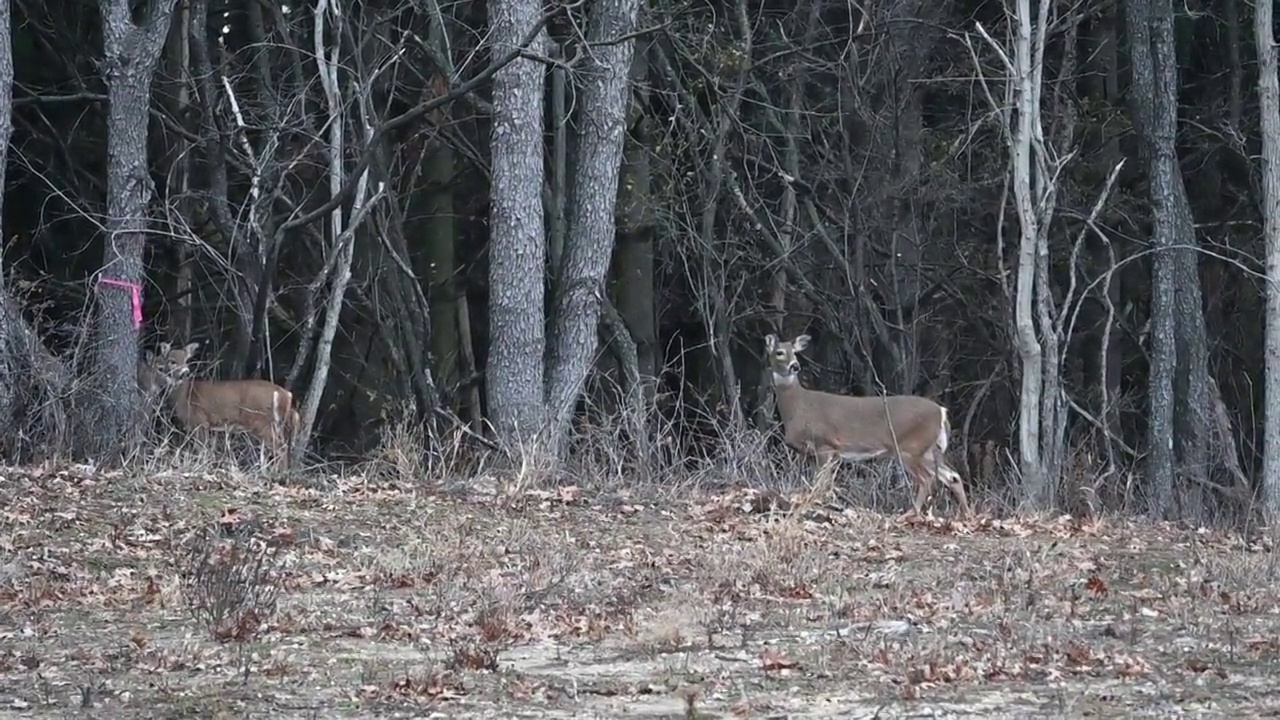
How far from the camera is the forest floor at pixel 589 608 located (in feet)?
20.9

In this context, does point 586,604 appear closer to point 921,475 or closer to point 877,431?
point 921,475

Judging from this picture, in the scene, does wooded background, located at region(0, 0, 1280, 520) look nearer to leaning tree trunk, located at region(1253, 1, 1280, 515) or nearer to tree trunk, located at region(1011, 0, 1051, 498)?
leaning tree trunk, located at region(1253, 1, 1280, 515)

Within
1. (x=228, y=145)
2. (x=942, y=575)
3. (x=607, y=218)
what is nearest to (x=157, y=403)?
(x=228, y=145)

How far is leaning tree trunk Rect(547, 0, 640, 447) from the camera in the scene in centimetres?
1625

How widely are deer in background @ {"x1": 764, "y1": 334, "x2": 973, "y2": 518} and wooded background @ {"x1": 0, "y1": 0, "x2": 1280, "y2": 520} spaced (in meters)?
1.02

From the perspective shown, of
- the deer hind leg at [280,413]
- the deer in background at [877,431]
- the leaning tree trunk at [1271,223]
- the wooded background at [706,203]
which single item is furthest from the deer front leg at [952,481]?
the deer hind leg at [280,413]

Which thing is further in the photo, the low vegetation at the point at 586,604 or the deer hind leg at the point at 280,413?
the deer hind leg at the point at 280,413

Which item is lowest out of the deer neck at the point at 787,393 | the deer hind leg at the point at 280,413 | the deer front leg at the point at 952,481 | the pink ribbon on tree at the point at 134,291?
the deer front leg at the point at 952,481

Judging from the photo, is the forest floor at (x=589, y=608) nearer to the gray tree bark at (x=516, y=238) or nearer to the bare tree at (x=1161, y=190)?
the gray tree bark at (x=516, y=238)

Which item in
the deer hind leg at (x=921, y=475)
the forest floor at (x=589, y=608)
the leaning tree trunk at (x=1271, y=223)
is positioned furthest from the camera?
the leaning tree trunk at (x=1271, y=223)

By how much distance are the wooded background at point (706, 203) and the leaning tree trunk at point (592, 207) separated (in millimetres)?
29

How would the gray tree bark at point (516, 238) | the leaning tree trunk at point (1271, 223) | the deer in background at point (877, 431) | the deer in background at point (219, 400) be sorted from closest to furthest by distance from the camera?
the gray tree bark at point (516, 238) → the deer in background at point (877, 431) → the deer in background at point (219, 400) → the leaning tree trunk at point (1271, 223)

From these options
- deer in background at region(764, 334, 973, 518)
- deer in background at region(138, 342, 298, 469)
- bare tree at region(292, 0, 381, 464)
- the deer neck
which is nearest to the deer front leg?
deer in background at region(764, 334, 973, 518)

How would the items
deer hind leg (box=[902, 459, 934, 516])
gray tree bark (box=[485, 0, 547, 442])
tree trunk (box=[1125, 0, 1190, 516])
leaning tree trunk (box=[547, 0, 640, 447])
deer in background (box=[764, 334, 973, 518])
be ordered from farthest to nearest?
1. tree trunk (box=[1125, 0, 1190, 516])
2. leaning tree trunk (box=[547, 0, 640, 447])
3. deer in background (box=[764, 334, 973, 518])
4. gray tree bark (box=[485, 0, 547, 442])
5. deer hind leg (box=[902, 459, 934, 516])
